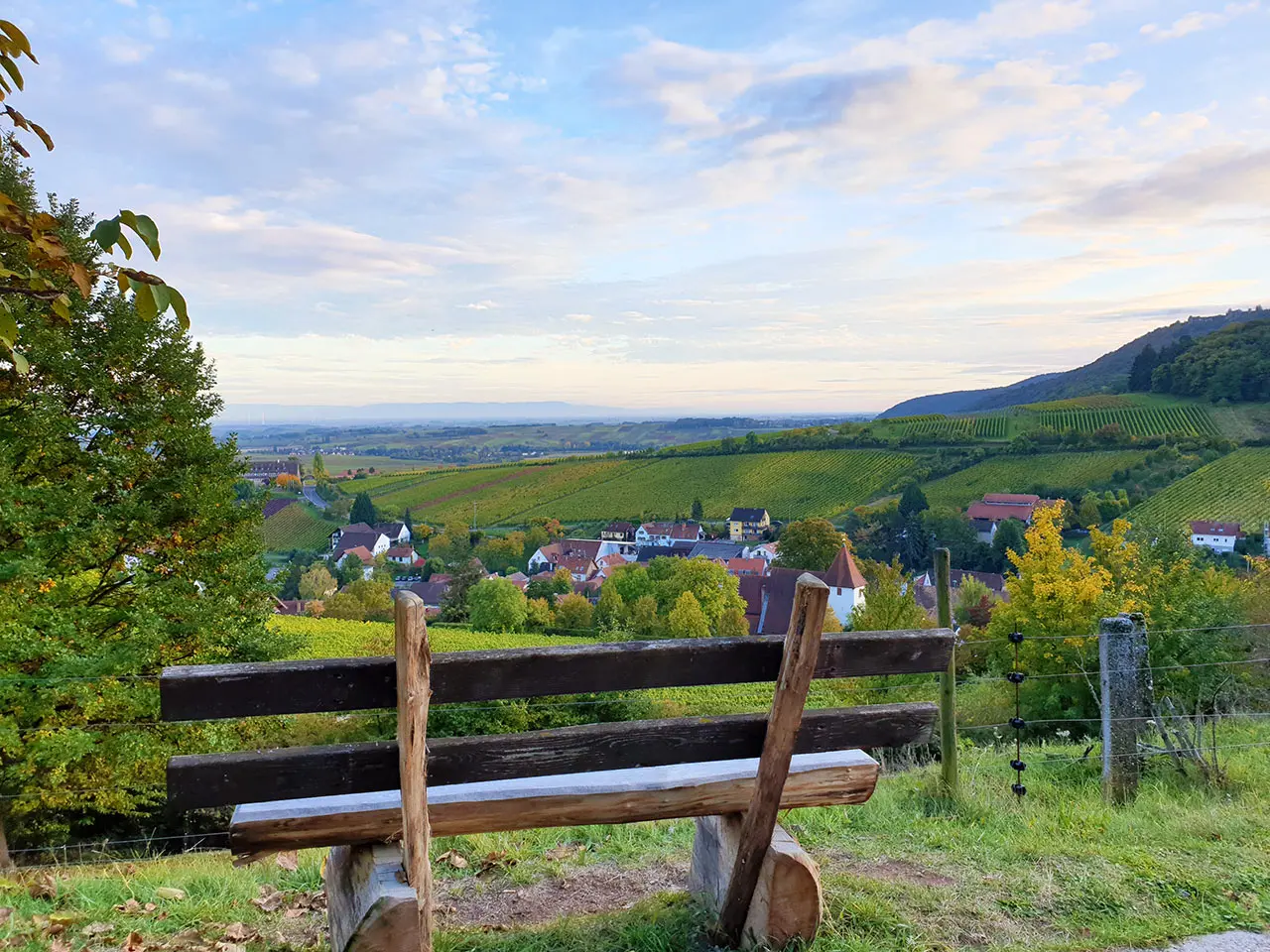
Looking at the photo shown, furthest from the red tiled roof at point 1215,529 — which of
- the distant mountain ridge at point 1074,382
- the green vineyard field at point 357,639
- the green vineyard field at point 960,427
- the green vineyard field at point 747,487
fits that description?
the distant mountain ridge at point 1074,382

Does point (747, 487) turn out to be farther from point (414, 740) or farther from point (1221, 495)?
point (414, 740)

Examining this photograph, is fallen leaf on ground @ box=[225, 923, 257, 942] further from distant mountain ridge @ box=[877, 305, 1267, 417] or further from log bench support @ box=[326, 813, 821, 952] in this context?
distant mountain ridge @ box=[877, 305, 1267, 417]

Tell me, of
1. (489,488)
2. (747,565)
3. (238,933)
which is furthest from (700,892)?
(489,488)

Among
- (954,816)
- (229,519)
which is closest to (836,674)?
(954,816)

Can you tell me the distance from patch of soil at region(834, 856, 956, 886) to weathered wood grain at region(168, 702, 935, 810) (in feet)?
3.51

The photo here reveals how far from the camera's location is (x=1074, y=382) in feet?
528

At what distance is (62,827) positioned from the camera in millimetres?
14117

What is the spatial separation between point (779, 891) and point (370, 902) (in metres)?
1.35

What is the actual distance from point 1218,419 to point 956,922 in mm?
103830

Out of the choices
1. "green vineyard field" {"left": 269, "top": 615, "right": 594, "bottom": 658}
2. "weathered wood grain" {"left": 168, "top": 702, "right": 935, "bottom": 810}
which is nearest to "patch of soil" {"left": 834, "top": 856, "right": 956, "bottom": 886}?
"weathered wood grain" {"left": 168, "top": 702, "right": 935, "bottom": 810}

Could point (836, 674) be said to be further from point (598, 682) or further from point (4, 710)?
point (4, 710)

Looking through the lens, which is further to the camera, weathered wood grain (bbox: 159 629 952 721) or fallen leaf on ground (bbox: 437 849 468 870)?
fallen leaf on ground (bbox: 437 849 468 870)

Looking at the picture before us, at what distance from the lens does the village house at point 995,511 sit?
72000mm

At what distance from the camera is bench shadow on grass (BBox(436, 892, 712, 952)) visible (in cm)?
299
